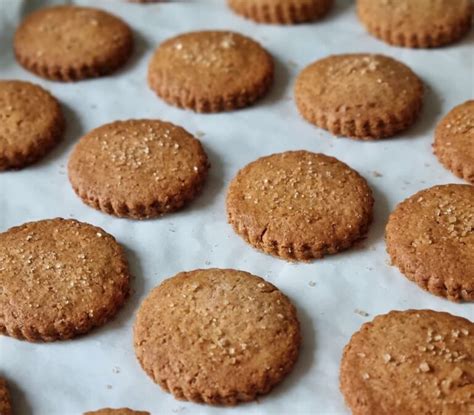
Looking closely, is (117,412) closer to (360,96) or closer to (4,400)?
(4,400)

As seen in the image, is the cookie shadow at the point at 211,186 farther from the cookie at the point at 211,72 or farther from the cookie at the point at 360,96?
the cookie at the point at 360,96

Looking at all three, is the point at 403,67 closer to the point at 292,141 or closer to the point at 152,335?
the point at 292,141

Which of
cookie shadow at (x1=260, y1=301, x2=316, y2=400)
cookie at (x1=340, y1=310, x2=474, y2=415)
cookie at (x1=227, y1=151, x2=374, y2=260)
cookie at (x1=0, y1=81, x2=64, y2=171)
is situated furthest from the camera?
cookie at (x1=0, y1=81, x2=64, y2=171)

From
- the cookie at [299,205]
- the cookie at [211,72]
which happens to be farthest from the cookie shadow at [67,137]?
the cookie at [299,205]

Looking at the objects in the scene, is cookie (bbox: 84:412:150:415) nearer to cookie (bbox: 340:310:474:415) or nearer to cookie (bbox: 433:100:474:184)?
cookie (bbox: 340:310:474:415)

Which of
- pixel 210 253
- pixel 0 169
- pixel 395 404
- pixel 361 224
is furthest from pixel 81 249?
pixel 395 404

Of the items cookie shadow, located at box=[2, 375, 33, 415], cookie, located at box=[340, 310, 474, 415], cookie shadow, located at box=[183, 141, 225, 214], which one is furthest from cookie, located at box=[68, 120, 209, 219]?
cookie, located at box=[340, 310, 474, 415]
